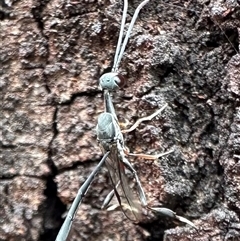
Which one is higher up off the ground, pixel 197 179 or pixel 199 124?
pixel 199 124

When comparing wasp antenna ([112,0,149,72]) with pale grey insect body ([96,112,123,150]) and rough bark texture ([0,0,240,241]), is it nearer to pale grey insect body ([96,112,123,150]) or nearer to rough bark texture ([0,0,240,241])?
rough bark texture ([0,0,240,241])

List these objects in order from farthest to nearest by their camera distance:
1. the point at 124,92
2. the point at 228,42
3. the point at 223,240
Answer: the point at 124,92 → the point at 228,42 → the point at 223,240

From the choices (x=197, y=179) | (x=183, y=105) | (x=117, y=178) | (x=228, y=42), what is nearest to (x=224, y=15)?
(x=228, y=42)

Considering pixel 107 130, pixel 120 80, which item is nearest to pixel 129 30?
pixel 120 80

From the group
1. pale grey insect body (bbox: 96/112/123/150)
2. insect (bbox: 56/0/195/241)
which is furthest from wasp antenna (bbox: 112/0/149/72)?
pale grey insect body (bbox: 96/112/123/150)

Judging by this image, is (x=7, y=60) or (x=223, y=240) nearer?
(x=223, y=240)

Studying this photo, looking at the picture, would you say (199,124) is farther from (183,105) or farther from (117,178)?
(117,178)

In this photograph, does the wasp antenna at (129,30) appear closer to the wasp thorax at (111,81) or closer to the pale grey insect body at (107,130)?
the wasp thorax at (111,81)
